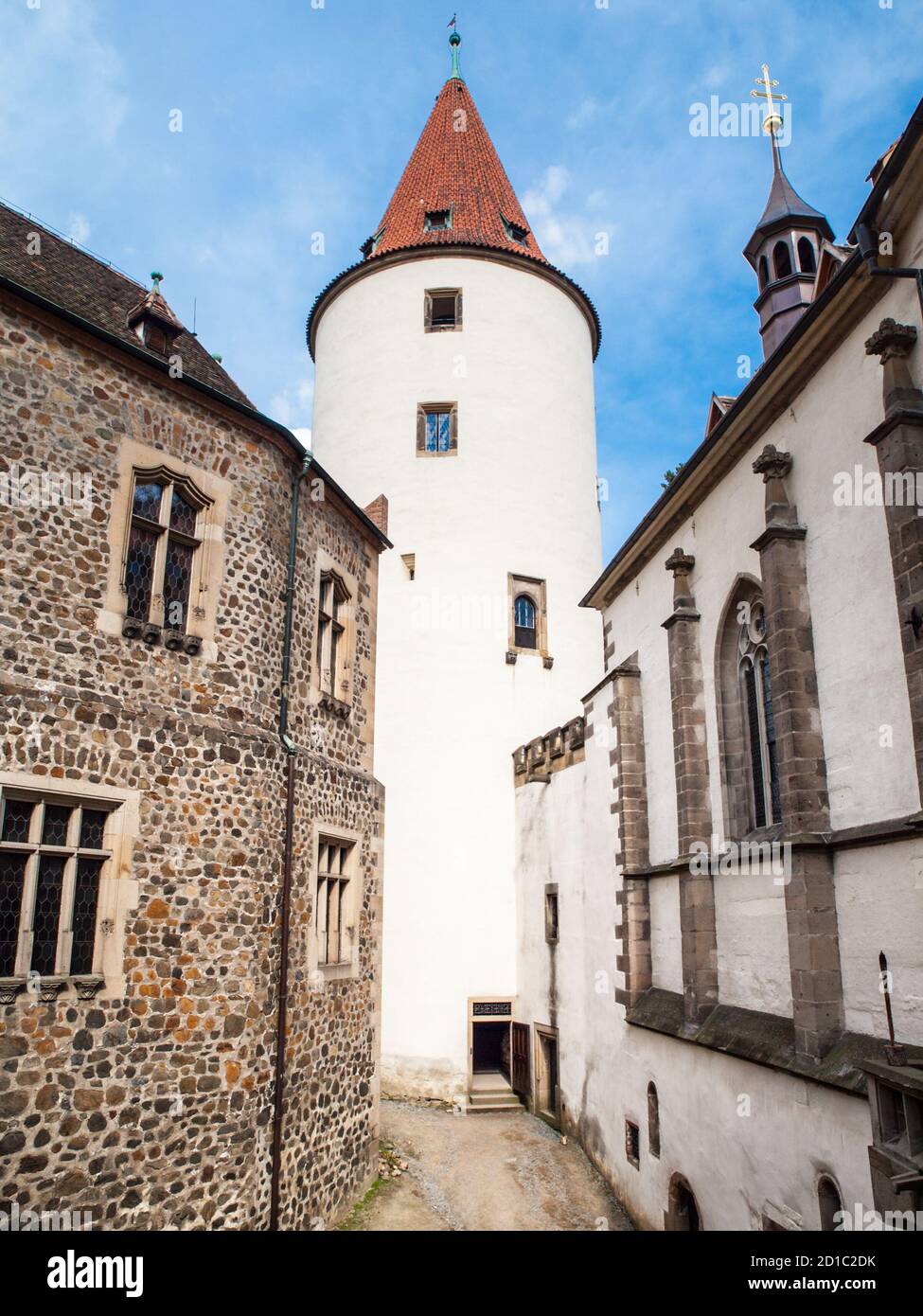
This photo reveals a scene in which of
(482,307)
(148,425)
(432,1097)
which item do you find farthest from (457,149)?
(432,1097)

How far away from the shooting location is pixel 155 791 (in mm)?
9141

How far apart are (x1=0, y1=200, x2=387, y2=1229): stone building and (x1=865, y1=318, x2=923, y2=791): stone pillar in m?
6.45

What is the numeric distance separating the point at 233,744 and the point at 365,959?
4.29 metres

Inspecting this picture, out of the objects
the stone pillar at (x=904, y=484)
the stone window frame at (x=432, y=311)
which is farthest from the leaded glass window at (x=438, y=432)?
the stone pillar at (x=904, y=484)

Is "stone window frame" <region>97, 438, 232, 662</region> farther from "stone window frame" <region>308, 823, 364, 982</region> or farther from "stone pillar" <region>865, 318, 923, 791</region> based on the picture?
"stone pillar" <region>865, 318, 923, 791</region>

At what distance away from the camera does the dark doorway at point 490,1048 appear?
19.2 m

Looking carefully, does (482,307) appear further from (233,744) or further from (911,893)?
(911,893)

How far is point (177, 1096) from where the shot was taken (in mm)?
8703

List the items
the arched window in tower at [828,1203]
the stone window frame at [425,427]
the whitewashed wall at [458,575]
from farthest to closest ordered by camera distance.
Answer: the stone window frame at [425,427], the whitewashed wall at [458,575], the arched window in tower at [828,1203]

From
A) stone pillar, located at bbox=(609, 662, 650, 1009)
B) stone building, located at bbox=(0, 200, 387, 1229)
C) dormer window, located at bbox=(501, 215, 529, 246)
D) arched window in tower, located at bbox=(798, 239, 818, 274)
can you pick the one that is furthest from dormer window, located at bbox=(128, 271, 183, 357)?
dormer window, located at bbox=(501, 215, 529, 246)

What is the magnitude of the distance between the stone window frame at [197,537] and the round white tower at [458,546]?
10.3 m

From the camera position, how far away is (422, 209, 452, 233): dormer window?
23.8 m

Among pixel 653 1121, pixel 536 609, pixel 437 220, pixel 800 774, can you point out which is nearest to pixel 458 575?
pixel 536 609

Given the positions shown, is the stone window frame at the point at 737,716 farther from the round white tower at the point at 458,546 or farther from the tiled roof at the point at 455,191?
the tiled roof at the point at 455,191
